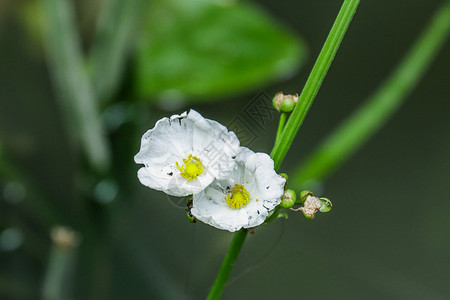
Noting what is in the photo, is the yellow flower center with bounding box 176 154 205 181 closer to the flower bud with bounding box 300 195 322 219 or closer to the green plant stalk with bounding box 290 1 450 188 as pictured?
the flower bud with bounding box 300 195 322 219

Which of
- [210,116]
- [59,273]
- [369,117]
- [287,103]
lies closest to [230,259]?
[287,103]

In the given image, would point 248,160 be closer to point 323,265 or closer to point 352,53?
point 323,265

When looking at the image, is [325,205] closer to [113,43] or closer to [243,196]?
[243,196]

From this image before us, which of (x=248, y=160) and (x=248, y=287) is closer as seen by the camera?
(x=248, y=160)

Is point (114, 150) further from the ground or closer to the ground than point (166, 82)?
closer to the ground

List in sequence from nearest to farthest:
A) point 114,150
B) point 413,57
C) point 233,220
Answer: point 233,220, point 413,57, point 114,150

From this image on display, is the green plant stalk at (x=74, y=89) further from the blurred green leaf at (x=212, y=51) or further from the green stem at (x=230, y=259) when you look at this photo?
the green stem at (x=230, y=259)

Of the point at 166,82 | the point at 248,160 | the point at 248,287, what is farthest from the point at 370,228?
the point at 248,160
